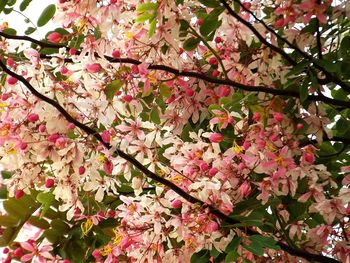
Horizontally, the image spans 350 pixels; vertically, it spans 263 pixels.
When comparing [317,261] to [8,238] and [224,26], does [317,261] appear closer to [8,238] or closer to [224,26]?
[224,26]

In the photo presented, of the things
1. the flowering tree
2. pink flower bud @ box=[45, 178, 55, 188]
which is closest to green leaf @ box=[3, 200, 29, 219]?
the flowering tree

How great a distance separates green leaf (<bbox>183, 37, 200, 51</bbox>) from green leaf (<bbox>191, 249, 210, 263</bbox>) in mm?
405

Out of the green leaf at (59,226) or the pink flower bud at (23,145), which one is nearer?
the pink flower bud at (23,145)

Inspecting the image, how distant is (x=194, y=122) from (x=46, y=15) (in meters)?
0.40

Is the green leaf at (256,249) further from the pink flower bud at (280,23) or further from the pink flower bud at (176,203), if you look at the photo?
the pink flower bud at (280,23)

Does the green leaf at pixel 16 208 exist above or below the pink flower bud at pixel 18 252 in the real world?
above

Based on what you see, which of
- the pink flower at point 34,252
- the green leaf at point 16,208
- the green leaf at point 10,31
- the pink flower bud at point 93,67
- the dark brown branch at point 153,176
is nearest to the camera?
the dark brown branch at point 153,176

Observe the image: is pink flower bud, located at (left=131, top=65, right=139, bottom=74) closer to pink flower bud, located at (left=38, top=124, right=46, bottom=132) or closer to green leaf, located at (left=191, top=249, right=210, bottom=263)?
pink flower bud, located at (left=38, top=124, right=46, bottom=132)

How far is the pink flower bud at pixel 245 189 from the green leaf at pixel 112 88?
1.01 feet

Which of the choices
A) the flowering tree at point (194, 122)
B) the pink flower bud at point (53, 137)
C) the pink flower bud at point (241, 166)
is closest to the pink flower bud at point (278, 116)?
the flowering tree at point (194, 122)

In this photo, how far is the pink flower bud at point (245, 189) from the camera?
47.6 inches

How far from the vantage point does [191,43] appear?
1216 millimetres

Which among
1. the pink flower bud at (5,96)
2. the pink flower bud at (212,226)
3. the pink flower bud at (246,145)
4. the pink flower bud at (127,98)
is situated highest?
the pink flower bud at (127,98)

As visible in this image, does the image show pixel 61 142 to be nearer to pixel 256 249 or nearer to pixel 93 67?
pixel 93 67
